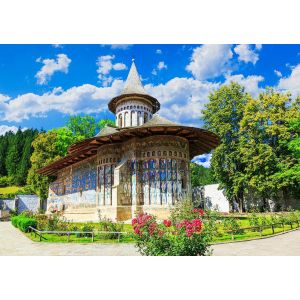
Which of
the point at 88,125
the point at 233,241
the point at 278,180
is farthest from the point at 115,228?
the point at 88,125

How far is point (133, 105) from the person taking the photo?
2375 cm

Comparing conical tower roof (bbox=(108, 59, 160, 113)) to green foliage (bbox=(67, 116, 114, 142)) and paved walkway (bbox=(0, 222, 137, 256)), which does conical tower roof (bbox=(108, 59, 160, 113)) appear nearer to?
→ green foliage (bbox=(67, 116, 114, 142))

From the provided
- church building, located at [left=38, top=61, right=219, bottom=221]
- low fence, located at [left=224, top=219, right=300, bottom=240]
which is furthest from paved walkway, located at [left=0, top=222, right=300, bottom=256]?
church building, located at [left=38, top=61, right=219, bottom=221]

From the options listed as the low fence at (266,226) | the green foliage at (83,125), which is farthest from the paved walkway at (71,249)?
the green foliage at (83,125)

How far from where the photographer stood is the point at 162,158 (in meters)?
17.8

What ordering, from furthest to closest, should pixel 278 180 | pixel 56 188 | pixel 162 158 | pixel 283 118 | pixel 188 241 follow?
pixel 56 188
pixel 283 118
pixel 278 180
pixel 162 158
pixel 188 241

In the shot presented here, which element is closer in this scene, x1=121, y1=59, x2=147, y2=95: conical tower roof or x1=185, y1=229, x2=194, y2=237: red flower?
x1=185, y1=229, x2=194, y2=237: red flower

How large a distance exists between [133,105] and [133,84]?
2072mm

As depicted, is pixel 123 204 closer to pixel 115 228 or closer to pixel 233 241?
pixel 115 228

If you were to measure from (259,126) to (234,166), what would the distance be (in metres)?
4.27

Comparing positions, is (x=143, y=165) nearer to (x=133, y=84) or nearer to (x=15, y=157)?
(x=133, y=84)

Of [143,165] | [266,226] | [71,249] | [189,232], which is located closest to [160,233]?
[189,232]

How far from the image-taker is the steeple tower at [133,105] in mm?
23438

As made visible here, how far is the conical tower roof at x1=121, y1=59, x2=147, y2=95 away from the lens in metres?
23.7
